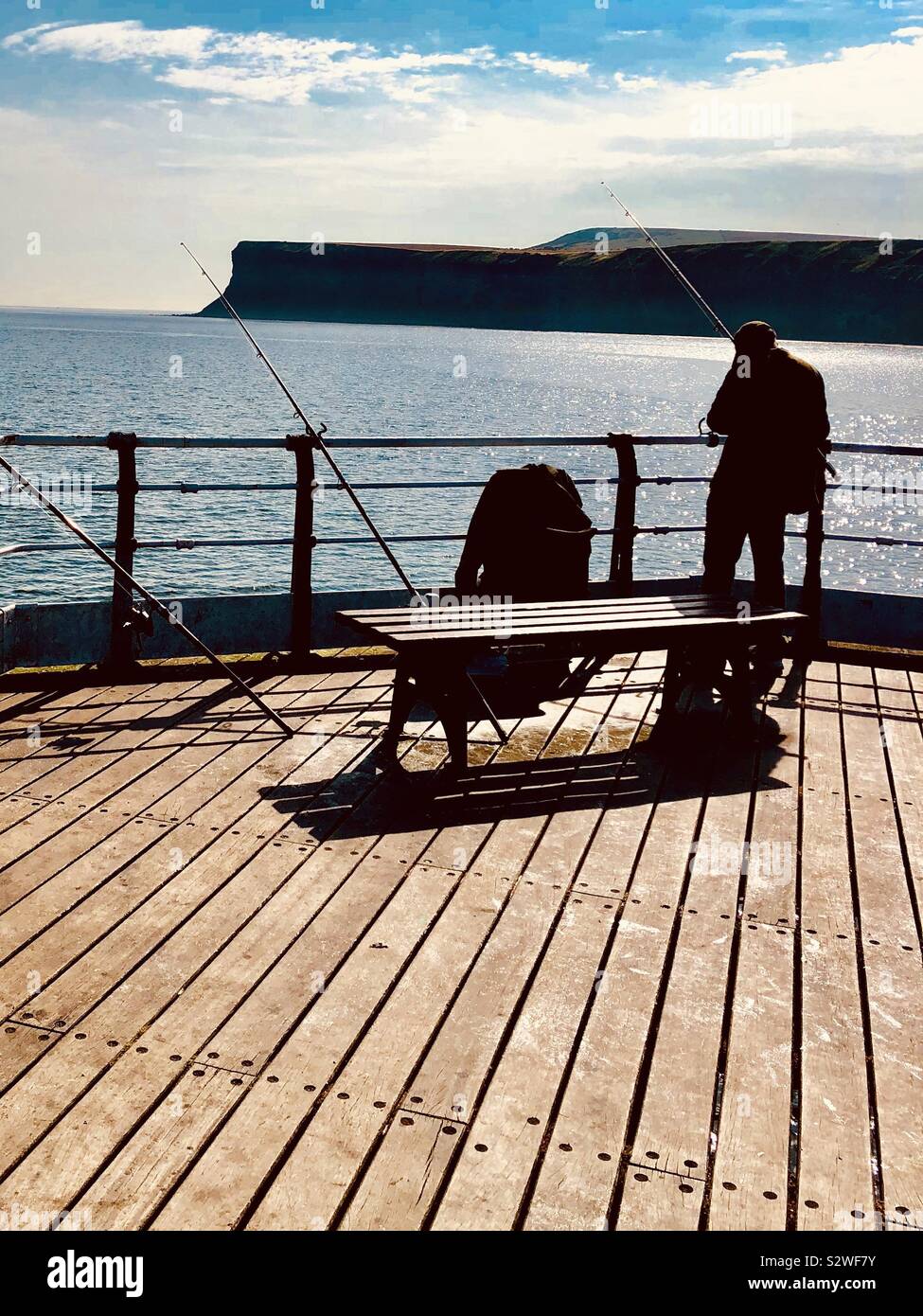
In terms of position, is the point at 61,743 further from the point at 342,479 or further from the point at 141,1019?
the point at 141,1019

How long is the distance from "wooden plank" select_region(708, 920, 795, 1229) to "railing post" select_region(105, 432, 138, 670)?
3.72m

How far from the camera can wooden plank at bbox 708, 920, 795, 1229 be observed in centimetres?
285

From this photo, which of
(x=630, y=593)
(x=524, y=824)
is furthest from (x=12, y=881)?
(x=630, y=593)

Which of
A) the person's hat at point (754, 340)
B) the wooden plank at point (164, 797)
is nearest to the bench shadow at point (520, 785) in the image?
the wooden plank at point (164, 797)

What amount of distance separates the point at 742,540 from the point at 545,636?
82.0 inches

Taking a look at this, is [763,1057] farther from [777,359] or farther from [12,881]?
[777,359]

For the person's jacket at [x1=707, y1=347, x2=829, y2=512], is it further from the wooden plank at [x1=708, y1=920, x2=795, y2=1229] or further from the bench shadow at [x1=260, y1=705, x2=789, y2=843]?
the wooden plank at [x1=708, y1=920, x2=795, y2=1229]

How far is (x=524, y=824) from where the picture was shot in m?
5.02

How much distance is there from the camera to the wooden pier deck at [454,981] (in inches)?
114

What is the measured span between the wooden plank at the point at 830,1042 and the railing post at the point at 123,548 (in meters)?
3.51

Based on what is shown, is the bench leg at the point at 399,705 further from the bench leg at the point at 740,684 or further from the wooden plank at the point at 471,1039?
the bench leg at the point at 740,684

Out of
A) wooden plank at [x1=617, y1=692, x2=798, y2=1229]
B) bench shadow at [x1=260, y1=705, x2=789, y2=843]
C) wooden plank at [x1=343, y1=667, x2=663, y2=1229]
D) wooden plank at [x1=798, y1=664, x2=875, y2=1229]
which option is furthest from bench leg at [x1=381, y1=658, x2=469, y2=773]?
wooden plank at [x1=798, y1=664, x2=875, y2=1229]

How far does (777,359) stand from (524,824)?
125 inches
